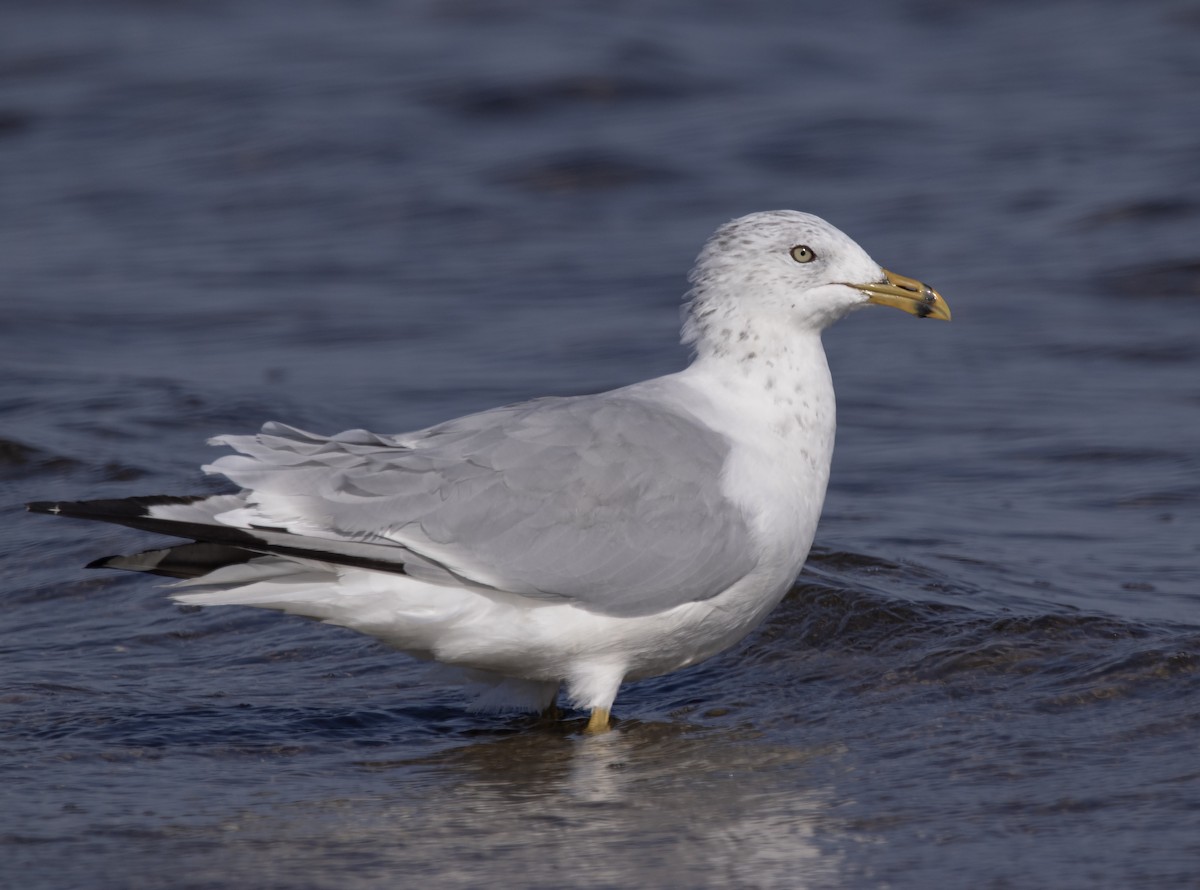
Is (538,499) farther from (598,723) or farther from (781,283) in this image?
(781,283)

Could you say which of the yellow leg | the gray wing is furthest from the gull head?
the yellow leg

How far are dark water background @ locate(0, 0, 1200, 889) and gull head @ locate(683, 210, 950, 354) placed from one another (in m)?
1.18

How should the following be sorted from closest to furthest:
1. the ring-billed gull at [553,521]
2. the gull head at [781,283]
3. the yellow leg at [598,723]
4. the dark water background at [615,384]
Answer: the dark water background at [615,384] < the ring-billed gull at [553,521] < the yellow leg at [598,723] < the gull head at [781,283]

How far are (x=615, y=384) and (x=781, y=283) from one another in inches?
155

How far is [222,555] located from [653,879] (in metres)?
1.47

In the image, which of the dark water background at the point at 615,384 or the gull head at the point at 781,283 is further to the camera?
the gull head at the point at 781,283

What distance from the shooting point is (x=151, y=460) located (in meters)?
7.93

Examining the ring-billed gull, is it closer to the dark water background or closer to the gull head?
the gull head

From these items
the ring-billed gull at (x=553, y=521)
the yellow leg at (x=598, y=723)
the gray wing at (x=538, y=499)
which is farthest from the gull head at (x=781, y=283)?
the yellow leg at (x=598, y=723)

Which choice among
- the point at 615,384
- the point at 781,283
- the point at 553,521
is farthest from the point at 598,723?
the point at 615,384

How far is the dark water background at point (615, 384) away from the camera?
438cm

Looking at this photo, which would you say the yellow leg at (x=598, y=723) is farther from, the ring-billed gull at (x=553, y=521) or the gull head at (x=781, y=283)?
the gull head at (x=781, y=283)

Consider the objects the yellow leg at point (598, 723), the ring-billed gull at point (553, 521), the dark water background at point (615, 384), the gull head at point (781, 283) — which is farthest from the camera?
the gull head at point (781, 283)

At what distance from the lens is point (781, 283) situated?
5.33 m
